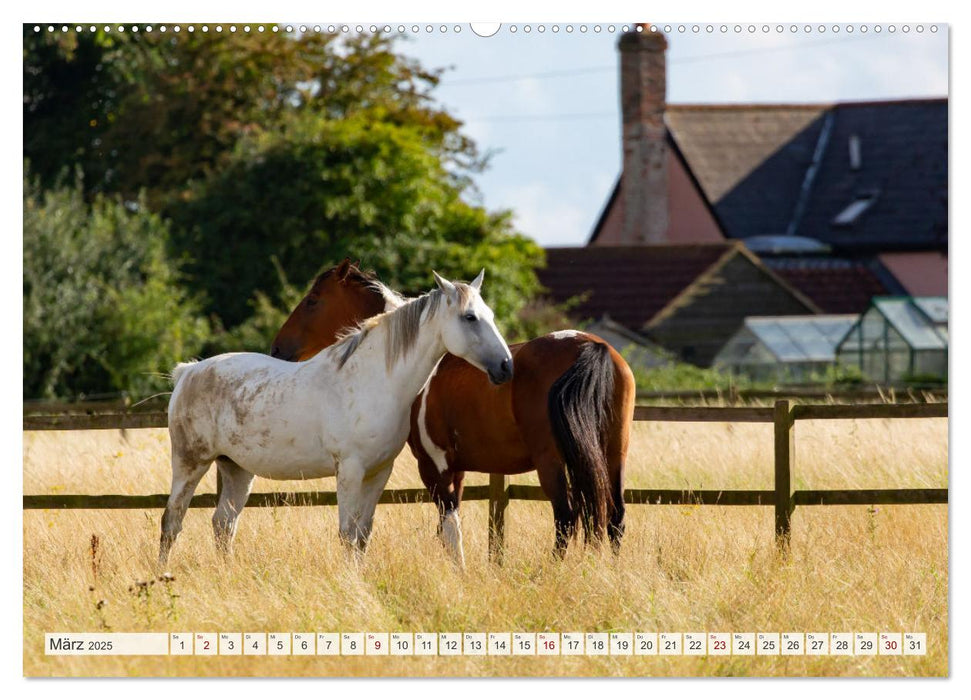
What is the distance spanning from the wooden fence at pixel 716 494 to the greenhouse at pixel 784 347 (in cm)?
1787

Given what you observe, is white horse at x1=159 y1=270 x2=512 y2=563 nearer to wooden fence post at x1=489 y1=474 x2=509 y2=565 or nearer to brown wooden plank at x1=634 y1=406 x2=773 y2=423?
wooden fence post at x1=489 y1=474 x2=509 y2=565

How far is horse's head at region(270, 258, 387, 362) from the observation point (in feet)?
25.3

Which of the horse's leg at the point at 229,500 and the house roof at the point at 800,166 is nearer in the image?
the horse's leg at the point at 229,500

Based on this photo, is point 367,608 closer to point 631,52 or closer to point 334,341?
point 334,341

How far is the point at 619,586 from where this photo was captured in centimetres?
619

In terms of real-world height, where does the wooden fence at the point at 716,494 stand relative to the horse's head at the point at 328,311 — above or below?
below

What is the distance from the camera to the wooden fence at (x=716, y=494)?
7.68 m

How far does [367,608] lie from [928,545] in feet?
11.2

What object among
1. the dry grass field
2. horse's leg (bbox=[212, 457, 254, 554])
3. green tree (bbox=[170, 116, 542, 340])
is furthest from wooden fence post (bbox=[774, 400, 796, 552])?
green tree (bbox=[170, 116, 542, 340])

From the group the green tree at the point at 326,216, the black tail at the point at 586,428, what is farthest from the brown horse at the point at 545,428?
the green tree at the point at 326,216

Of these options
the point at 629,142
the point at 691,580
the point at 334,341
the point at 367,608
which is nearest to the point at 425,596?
the point at 367,608

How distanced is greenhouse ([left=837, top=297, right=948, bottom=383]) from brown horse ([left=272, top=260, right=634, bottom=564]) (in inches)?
707

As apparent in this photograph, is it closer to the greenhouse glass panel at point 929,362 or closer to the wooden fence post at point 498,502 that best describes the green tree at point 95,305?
the wooden fence post at point 498,502

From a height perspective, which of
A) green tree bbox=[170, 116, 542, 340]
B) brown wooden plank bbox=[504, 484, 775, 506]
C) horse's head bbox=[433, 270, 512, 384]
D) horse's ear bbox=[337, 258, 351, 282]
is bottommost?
brown wooden plank bbox=[504, 484, 775, 506]
